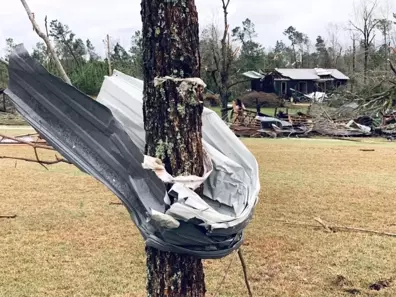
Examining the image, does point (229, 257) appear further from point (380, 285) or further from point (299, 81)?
point (299, 81)

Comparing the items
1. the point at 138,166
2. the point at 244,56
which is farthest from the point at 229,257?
the point at 244,56

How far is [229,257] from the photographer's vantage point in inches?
172

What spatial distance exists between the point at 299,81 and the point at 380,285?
34.9 metres

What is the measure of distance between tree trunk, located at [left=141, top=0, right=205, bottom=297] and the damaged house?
112ft

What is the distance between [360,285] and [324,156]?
348 inches

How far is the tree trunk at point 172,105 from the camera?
178cm

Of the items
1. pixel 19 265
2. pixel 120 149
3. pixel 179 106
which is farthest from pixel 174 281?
pixel 19 265

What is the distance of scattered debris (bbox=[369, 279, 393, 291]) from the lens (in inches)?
146

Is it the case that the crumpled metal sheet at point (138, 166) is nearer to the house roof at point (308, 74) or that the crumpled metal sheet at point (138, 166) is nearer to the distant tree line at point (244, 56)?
the distant tree line at point (244, 56)

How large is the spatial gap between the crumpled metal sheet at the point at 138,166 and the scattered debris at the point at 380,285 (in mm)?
2095

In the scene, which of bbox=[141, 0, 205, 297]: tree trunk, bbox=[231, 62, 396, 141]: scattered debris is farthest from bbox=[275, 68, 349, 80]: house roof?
bbox=[141, 0, 205, 297]: tree trunk

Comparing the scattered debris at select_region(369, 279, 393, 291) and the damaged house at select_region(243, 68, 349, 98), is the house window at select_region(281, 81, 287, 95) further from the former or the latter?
the scattered debris at select_region(369, 279, 393, 291)

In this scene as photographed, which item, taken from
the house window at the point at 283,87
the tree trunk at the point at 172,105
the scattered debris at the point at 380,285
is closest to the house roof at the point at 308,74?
the house window at the point at 283,87

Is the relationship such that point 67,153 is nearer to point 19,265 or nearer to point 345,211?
point 19,265
